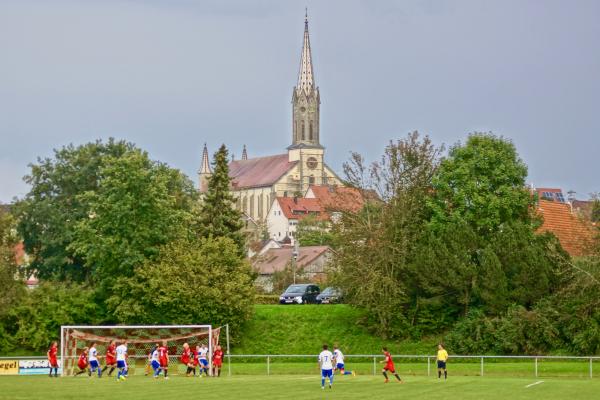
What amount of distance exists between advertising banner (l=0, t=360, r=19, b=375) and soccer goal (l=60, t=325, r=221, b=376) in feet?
7.55

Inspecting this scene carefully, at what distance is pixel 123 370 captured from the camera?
155 ft

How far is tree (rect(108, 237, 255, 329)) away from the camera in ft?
215

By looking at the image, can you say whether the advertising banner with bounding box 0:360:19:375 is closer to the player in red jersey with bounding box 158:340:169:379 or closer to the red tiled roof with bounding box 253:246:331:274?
the player in red jersey with bounding box 158:340:169:379

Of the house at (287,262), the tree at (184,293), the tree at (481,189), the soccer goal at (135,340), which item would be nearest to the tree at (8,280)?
the tree at (184,293)

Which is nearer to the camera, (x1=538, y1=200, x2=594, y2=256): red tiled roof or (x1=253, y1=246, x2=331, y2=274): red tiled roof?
(x1=538, y1=200, x2=594, y2=256): red tiled roof

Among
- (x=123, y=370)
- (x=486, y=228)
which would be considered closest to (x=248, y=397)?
(x=123, y=370)

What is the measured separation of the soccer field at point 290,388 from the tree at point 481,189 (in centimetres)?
2273

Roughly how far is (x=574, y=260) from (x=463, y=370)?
→ 476 inches

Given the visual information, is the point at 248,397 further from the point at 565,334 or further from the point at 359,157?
the point at 359,157

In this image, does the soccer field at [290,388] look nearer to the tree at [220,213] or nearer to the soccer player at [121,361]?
the soccer player at [121,361]

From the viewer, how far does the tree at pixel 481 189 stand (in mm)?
68875

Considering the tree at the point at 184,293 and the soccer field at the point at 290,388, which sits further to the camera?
the tree at the point at 184,293

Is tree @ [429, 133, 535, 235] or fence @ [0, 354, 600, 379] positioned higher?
tree @ [429, 133, 535, 235]

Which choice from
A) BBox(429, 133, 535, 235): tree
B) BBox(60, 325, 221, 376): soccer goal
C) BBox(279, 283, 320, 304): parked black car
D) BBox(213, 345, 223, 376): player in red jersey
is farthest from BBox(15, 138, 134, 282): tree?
BBox(213, 345, 223, 376): player in red jersey
